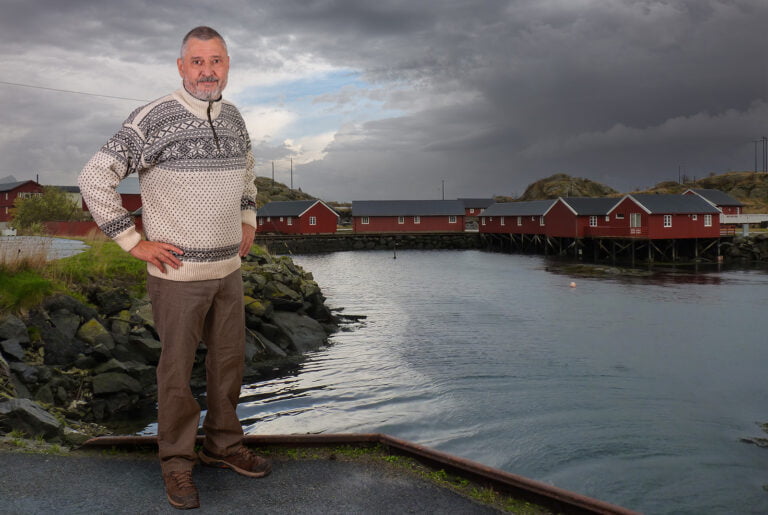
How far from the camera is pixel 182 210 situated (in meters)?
3.83

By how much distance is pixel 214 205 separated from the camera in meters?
3.90

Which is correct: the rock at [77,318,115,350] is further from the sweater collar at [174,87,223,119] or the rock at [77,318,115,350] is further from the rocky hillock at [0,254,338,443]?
the sweater collar at [174,87,223,119]

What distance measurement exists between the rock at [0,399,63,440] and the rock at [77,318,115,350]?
15.3 feet

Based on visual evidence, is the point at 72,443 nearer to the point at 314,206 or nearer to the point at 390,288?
the point at 390,288

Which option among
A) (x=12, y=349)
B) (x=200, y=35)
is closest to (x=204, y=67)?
(x=200, y=35)

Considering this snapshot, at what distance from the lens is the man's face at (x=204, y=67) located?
3.84 metres

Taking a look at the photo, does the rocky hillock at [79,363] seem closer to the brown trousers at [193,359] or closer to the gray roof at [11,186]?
the brown trousers at [193,359]

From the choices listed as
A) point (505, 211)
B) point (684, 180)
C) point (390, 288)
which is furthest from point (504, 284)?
point (684, 180)

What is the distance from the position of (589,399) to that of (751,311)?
17.5m

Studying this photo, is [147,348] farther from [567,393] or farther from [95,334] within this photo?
[567,393]

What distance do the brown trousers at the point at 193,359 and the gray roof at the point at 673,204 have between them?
172 ft

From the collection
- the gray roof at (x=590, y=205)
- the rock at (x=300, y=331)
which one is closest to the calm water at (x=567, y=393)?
the rock at (x=300, y=331)

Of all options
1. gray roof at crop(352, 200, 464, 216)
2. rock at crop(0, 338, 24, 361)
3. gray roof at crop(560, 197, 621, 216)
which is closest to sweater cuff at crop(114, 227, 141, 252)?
rock at crop(0, 338, 24, 361)

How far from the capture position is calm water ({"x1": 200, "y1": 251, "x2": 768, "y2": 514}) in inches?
366
